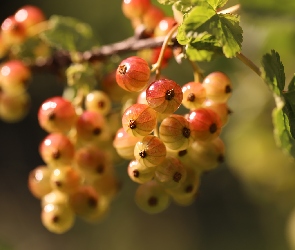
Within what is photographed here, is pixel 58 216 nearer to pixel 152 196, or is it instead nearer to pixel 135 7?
pixel 152 196

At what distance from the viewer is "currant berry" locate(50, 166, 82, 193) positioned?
95cm

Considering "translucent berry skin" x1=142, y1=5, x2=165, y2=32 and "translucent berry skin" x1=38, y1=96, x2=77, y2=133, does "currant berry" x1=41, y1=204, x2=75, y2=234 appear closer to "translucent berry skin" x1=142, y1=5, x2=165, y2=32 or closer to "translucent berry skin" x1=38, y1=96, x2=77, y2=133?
"translucent berry skin" x1=38, y1=96, x2=77, y2=133

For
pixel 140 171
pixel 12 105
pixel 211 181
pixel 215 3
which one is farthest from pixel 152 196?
pixel 211 181

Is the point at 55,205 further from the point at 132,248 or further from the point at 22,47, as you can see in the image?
the point at 132,248

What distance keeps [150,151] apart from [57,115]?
226mm

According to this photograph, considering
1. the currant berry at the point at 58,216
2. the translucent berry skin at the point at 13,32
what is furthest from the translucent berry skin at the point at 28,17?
the currant berry at the point at 58,216

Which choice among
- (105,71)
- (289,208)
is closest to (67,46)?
(105,71)

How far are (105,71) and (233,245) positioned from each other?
147cm

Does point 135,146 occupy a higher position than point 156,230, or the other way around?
point 135,146

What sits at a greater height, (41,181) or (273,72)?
(273,72)

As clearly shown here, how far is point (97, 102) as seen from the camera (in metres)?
0.96

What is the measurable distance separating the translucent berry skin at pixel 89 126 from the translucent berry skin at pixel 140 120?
18 centimetres

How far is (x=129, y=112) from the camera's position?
751 mm

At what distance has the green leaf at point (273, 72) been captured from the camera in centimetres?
72
